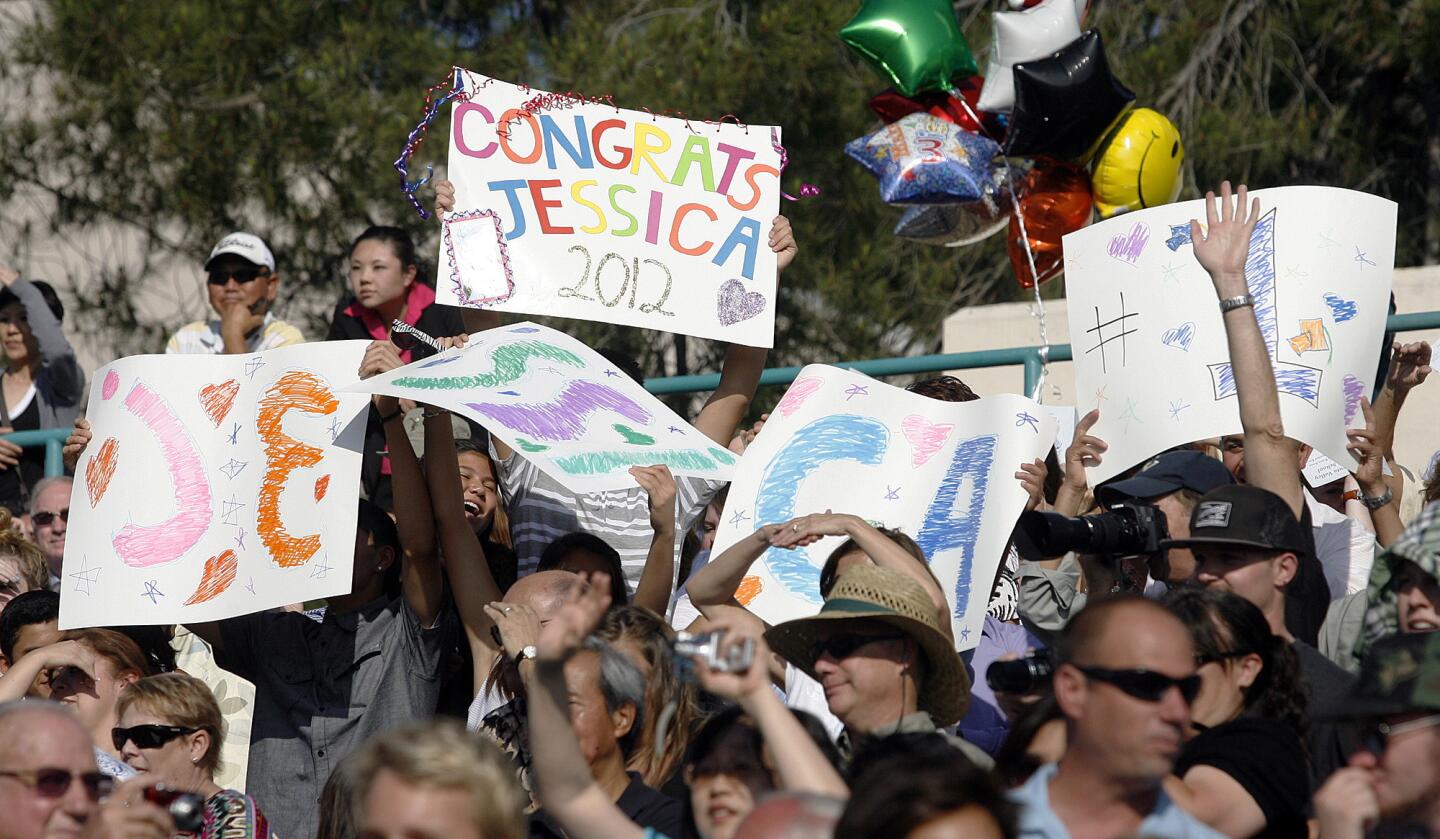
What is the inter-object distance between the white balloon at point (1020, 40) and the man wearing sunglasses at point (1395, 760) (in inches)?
136

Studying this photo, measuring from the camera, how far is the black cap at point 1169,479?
4676 millimetres

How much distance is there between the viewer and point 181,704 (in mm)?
4801

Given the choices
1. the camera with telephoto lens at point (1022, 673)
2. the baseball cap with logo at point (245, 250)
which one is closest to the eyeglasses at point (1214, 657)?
the camera with telephoto lens at point (1022, 673)

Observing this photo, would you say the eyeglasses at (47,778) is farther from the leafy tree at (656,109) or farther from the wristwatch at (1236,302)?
the leafy tree at (656,109)

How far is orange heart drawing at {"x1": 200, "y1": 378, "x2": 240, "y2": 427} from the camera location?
17.9ft

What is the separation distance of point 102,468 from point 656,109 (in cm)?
513

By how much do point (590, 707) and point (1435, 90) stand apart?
27.9 feet

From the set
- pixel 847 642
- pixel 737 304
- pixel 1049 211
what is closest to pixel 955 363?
pixel 1049 211

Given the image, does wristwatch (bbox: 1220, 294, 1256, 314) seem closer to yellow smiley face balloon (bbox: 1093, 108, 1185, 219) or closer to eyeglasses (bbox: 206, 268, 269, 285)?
yellow smiley face balloon (bbox: 1093, 108, 1185, 219)

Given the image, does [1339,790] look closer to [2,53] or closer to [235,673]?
[235,673]

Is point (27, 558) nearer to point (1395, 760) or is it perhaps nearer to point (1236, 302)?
point (1236, 302)

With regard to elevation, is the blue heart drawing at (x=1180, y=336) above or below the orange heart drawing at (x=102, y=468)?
above

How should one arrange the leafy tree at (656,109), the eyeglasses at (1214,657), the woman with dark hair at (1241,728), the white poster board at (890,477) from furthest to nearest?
1. the leafy tree at (656,109)
2. the white poster board at (890,477)
3. the eyeglasses at (1214,657)
4. the woman with dark hair at (1241,728)

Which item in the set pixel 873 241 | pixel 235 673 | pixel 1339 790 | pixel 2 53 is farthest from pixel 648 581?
pixel 2 53
